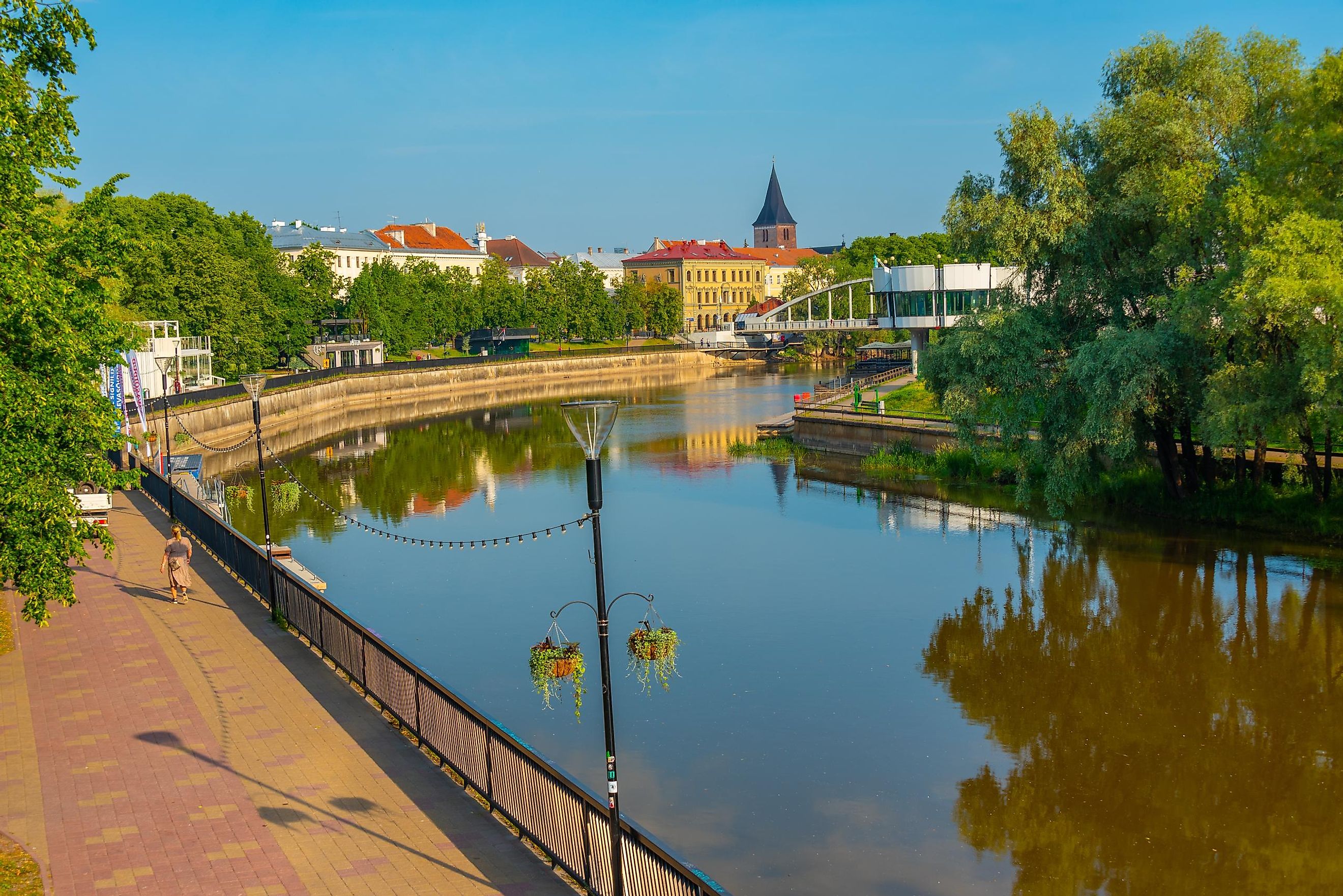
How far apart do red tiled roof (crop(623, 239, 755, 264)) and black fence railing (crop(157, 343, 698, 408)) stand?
126ft

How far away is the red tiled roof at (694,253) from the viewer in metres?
176

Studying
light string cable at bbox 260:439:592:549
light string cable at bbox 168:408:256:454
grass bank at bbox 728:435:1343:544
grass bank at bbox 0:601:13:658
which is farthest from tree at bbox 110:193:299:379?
grass bank at bbox 0:601:13:658

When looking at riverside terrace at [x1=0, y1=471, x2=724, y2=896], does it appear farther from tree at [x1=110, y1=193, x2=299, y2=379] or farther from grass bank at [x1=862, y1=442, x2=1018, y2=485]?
tree at [x1=110, y1=193, x2=299, y2=379]

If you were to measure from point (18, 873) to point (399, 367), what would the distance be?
82.2 metres

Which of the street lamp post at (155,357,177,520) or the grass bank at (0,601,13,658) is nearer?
the grass bank at (0,601,13,658)

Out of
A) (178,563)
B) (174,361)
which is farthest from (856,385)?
(178,563)

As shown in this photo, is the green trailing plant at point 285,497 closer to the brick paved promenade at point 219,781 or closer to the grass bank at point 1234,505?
the brick paved promenade at point 219,781

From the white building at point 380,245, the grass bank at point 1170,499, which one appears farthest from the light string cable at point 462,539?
the white building at point 380,245

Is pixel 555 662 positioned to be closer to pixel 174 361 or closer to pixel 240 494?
pixel 240 494

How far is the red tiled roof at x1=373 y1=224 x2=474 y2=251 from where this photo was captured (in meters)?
156

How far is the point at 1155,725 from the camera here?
1755cm

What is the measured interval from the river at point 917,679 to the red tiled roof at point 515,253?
468 ft

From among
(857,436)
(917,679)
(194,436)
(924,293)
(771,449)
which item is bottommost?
(917,679)

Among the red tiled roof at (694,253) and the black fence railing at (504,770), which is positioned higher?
the red tiled roof at (694,253)
